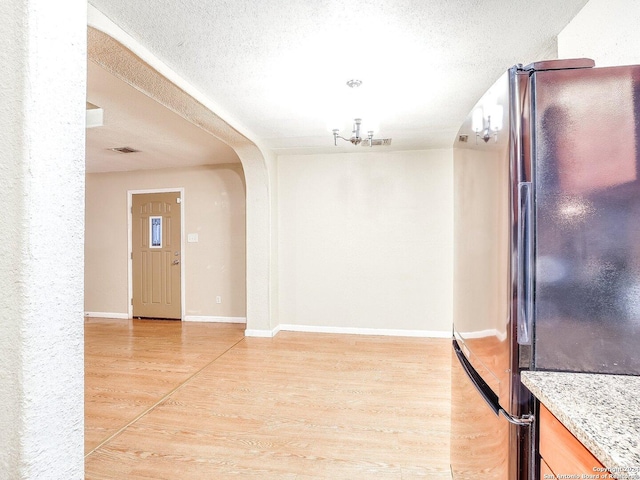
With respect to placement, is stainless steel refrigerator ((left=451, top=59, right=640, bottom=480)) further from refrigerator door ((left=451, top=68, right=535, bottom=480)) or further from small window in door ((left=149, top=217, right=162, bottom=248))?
small window in door ((left=149, top=217, right=162, bottom=248))

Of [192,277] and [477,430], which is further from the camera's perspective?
[192,277]

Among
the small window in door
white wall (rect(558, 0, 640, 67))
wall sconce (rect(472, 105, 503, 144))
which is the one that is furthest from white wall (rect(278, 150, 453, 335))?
wall sconce (rect(472, 105, 503, 144))

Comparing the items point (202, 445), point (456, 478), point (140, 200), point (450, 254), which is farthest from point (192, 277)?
point (456, 478)

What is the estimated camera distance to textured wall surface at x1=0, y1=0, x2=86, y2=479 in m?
0.68

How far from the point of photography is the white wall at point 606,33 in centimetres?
134

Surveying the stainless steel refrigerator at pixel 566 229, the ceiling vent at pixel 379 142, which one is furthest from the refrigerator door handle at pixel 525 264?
the ceiling vent at pixel 379 142

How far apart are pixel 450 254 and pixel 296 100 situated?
2.78 m

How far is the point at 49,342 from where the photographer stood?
28.6 inches

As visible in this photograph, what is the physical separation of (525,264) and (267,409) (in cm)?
215

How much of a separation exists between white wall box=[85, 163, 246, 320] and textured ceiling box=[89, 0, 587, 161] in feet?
7.28

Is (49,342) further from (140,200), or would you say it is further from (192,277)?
(140,200)

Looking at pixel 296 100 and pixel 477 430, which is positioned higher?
pixel 296 100

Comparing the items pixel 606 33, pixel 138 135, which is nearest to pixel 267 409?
pixel 606 33

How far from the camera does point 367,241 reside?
4.47 meters
